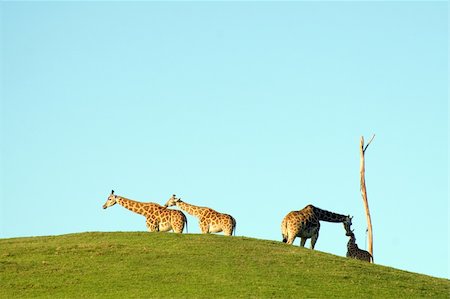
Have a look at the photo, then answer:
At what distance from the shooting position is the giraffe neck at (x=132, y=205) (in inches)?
1815

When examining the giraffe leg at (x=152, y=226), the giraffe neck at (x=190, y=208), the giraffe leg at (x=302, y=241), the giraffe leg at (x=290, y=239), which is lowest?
the giraffe leg at (x=152, y=226)

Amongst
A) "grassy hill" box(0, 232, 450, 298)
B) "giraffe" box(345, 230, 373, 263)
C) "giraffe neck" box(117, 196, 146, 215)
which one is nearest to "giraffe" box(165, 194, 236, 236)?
"grassy hill" box(0, 232, 450, 298)

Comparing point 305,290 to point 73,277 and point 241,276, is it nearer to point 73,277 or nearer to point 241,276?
point 241,276

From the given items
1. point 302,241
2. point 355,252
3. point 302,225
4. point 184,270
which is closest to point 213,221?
point 302,225

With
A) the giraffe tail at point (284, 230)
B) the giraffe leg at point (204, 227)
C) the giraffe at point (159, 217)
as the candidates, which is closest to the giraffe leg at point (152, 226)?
the giraffe at point (159, 217)

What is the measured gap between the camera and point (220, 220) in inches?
1757

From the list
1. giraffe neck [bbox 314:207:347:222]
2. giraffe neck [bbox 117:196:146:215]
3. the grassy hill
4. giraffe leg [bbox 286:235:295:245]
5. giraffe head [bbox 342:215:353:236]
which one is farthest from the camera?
giraffe head [bbox 342:215:353:236]

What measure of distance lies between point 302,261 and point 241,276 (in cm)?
380

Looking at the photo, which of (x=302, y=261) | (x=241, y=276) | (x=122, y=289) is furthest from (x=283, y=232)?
(x=122, y=289)

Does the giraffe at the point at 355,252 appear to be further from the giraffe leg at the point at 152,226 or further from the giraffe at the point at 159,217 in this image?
the giraffe leg at the point at 152,226

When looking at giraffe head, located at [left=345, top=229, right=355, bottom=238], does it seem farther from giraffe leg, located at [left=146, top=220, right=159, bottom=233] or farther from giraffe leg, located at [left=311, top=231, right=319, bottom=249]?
giraffe leg, located at [left=146, top=220, right=159, bottom=233]

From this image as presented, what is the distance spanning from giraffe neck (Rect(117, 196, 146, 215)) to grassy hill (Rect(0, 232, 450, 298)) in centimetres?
314

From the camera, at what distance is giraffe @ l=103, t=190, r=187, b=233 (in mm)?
44156

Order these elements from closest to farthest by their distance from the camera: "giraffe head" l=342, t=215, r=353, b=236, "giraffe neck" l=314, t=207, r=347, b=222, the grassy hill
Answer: the grassy hill
"giraffe neck" l=314, t=207, r=347, b=222
"giraffe head" l=342, t=215, r=353, b=236
